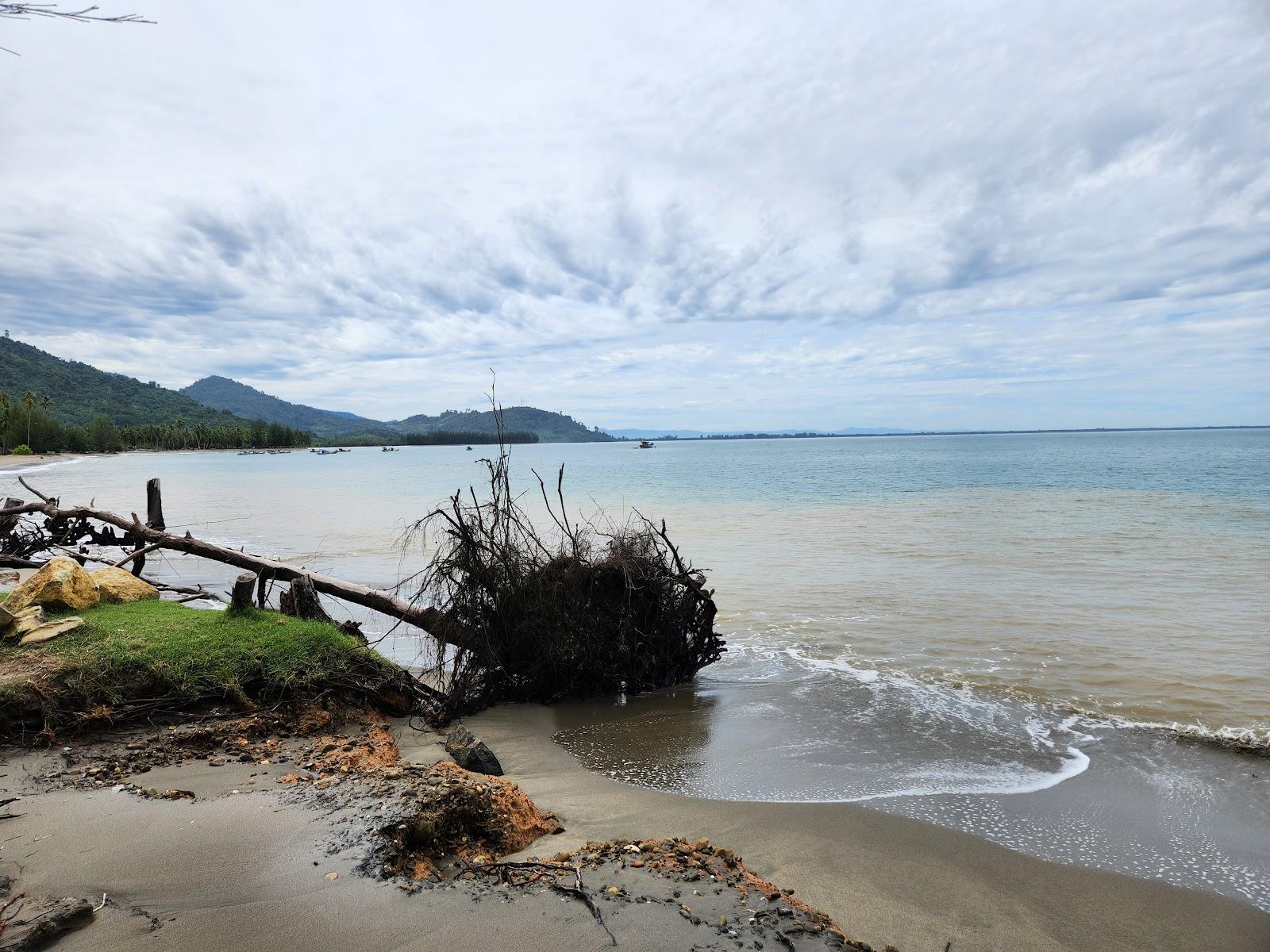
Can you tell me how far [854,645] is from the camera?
32.9 ft

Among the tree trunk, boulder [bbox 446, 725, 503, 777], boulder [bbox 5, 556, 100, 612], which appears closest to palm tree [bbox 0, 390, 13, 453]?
boulder [bbox 5, 556, 100, 612]

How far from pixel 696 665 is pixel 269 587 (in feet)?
19.8

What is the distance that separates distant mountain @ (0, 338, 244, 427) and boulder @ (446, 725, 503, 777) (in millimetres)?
179652

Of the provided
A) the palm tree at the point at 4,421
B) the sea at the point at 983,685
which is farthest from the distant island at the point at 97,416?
the sea at the point at 983,685

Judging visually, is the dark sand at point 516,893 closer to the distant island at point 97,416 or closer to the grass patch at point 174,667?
the grass patch at point 174,667

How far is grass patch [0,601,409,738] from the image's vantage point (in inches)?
210

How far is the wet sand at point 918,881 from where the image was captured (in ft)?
12.4

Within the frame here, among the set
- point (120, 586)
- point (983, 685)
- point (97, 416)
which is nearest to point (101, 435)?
point (97, 416)

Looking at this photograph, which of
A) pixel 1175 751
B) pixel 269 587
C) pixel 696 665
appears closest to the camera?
pixel 1175 751

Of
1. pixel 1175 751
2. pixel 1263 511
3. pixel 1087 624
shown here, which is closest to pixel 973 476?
pixel 1263 511

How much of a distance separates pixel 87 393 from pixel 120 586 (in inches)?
8258

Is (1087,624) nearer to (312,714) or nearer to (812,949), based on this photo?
(812,949)

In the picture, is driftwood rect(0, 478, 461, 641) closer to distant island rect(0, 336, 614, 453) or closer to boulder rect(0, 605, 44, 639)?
boulder rect(0, 605, 44, 639)

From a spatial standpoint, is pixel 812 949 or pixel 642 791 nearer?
pixel 812 949
